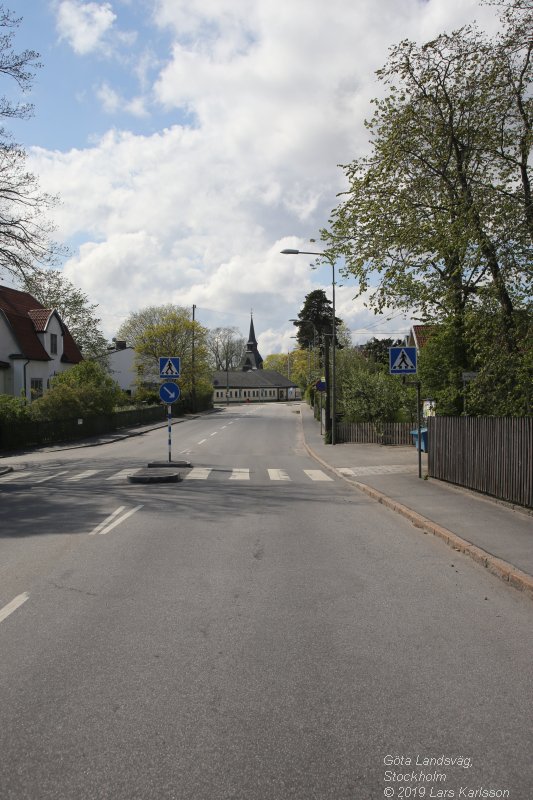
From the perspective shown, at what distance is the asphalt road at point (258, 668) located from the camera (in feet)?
10.3

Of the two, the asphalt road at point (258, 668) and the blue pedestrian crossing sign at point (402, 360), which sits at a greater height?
the blue pedestrian crossing sign at point (402, 360)

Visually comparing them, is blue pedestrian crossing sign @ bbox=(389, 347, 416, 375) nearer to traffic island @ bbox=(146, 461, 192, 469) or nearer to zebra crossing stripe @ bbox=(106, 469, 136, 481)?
traffic island @ bbox=(146, 461, 192, 469)

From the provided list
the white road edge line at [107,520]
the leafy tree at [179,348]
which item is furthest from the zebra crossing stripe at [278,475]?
the leafy tree at [179,348]

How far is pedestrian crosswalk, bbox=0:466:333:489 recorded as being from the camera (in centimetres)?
1727

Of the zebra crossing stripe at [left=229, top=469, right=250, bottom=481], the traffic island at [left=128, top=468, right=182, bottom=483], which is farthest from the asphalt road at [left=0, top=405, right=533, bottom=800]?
the zebra crossing stripe at [left=229, top=469, right=250, bottom=481]

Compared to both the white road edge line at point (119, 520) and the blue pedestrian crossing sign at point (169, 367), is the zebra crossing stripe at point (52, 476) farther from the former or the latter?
the white road edge line at point (119, 520)

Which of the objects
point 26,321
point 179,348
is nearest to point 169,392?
point 26,321

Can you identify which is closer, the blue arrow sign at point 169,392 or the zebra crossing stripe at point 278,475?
the zebra crossing stripe at point 278,475

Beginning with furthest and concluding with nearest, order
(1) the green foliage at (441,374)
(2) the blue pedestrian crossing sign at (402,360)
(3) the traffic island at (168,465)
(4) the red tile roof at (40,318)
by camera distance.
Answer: (4) the red tile roof at (40,318)
(3) the traffic island at (168,465)
(1) the green foliage at (441,374)
(2) the blue pedestrian crossing sign at (402,360)

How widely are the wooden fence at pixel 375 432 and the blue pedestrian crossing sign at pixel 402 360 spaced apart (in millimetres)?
13729

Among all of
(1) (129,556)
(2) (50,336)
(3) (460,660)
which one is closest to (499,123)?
(1) (129,556)

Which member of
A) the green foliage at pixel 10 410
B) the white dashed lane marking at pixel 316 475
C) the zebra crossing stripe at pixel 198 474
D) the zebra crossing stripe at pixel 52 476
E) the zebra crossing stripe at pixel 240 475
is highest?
the green foliage at pixel 10 410

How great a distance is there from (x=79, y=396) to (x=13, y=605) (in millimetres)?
30162

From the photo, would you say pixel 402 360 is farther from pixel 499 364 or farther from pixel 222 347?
pixel 222 347
